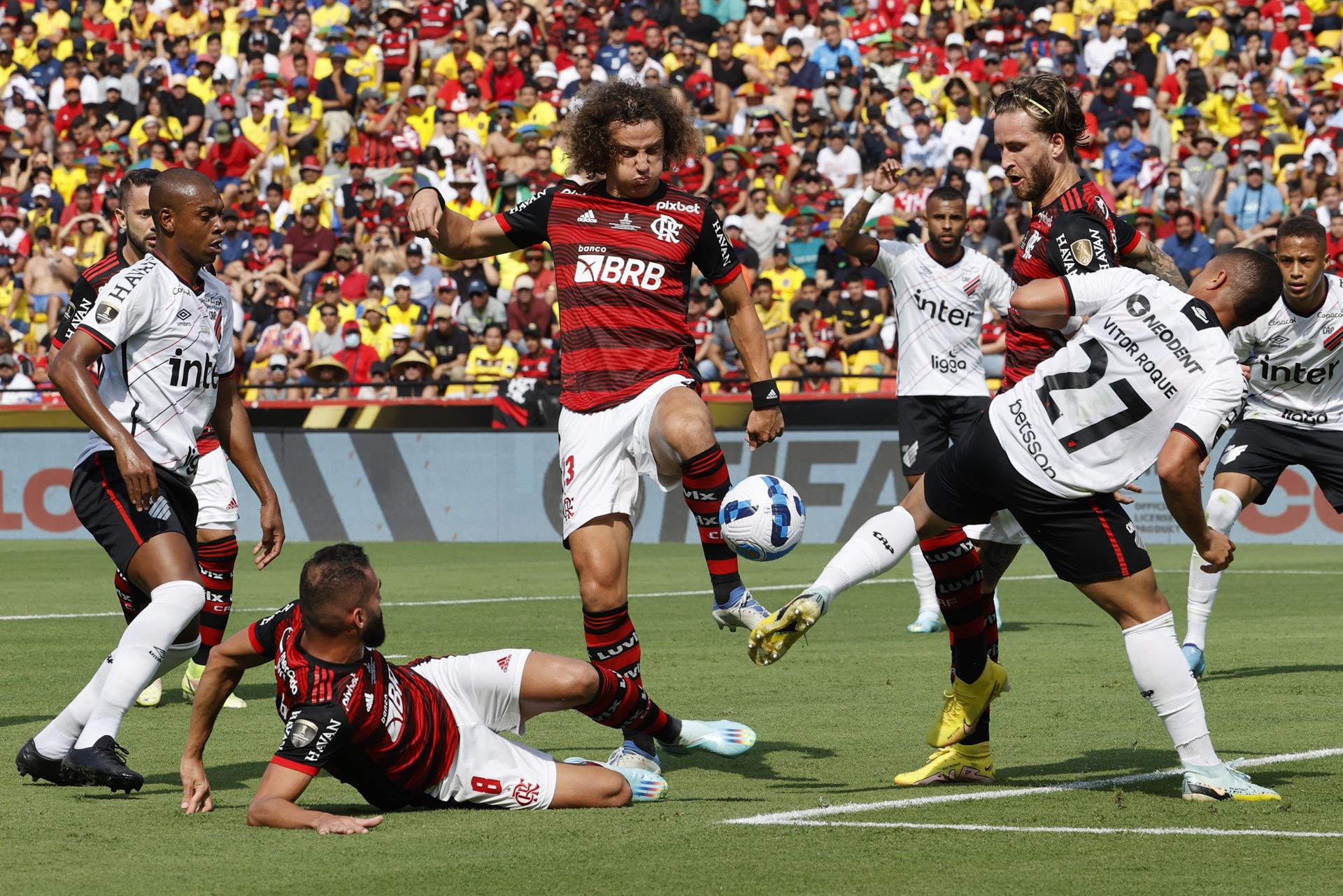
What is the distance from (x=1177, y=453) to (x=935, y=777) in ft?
5.28

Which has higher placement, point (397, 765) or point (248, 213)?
point (397, 765)

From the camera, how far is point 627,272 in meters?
7.47

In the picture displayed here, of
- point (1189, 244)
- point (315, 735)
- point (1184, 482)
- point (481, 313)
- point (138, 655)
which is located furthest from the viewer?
point (481, 313)

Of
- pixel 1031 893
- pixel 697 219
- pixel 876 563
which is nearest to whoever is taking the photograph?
pixel 1031 893

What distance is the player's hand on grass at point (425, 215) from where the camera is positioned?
757 cm

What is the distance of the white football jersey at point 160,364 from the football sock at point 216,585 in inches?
73.8

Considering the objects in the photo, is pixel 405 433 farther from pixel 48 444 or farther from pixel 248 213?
pixel 248 213

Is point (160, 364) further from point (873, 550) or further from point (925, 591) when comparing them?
point (925, 591)

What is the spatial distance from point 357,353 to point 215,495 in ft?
44.9

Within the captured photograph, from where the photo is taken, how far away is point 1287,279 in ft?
34.0

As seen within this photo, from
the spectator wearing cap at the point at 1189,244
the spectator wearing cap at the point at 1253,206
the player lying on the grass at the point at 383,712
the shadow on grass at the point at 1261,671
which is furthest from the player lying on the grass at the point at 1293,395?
the spectator wearing cap at the point at 1253,206

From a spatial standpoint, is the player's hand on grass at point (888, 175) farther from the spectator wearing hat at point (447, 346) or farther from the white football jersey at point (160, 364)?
the spectator wearing hat at point (447, 346)

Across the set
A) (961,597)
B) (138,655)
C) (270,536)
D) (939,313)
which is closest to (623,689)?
(961,597)

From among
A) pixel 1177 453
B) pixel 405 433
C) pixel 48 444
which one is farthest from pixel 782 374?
pixel 1177 453
